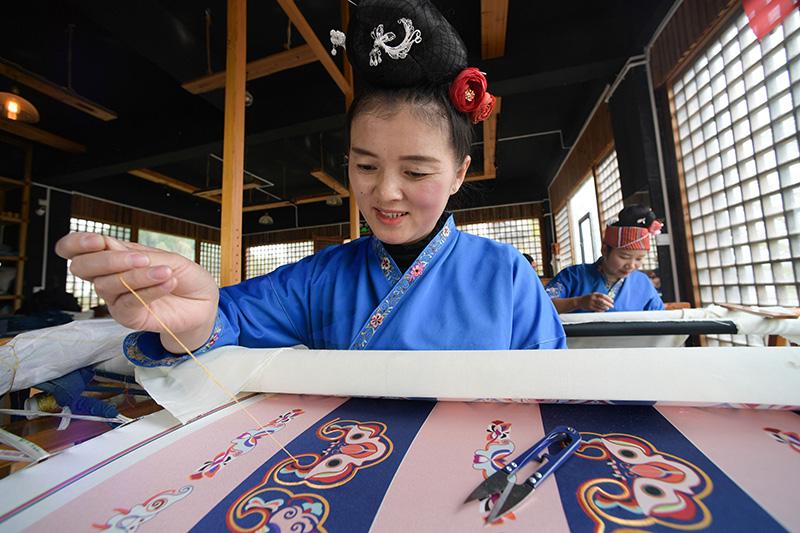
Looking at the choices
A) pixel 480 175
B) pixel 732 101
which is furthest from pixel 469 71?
pixel 480 175

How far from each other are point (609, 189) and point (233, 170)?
159 inches

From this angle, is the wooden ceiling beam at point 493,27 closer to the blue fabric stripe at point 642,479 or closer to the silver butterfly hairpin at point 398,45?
the silver butterfly hairpin at point 398,45

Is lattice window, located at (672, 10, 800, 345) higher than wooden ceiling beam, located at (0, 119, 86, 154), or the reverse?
wooden ceiling beam, located at (0, 119, 86, 154)

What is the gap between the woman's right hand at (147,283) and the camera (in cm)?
45

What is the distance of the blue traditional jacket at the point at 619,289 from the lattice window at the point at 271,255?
7801 mm

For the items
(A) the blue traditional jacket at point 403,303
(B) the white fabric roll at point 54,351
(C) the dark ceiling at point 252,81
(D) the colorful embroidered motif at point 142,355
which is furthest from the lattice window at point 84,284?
(D) the colorful embroidered motif at point 142,355

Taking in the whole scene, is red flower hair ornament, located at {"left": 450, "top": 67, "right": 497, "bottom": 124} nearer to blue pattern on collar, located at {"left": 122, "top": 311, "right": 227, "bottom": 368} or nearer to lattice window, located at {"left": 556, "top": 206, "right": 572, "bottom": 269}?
blue pattern on collar, located at {"left": 122, "top": 311, "right": 227, "bottom": 368}

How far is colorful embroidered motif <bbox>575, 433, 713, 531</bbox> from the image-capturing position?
277 millimetres

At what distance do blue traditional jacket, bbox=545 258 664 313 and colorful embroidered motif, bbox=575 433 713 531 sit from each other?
2.04m

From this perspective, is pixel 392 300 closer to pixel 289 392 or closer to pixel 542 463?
pixel 289 392

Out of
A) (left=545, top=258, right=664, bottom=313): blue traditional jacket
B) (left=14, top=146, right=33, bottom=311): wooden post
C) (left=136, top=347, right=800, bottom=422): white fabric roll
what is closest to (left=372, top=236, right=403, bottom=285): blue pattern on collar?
(left=136, top=347, right=800, bottom=422): white fabric roll

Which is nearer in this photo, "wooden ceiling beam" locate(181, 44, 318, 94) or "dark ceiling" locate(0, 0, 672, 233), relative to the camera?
"wooden ceiling beam" locate(181, 44, 318, 94)

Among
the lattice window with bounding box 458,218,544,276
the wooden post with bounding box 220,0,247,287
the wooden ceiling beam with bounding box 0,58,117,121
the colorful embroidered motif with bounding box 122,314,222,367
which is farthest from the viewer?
the lattice window with bounding box 458,218,544,276

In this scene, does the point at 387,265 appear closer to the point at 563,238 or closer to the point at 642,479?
the point at 642,479
